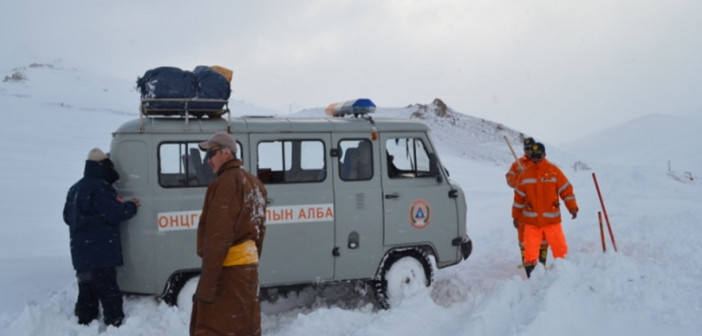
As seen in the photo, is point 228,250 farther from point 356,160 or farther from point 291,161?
point 356,160

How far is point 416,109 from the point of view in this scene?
1427 inches

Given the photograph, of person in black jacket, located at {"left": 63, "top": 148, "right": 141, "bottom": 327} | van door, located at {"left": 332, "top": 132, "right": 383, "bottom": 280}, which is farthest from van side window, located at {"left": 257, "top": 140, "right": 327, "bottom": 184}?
person in black jacket, located at {"left": 63, "top": 148, "right": 141, "bottom": 327}

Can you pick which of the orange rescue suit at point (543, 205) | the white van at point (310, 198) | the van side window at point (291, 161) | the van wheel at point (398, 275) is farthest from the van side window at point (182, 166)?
the orange rescue suit at point (543, 205)

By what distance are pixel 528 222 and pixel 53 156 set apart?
16462 millimetres

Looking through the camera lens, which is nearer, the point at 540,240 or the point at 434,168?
the point at 434,168

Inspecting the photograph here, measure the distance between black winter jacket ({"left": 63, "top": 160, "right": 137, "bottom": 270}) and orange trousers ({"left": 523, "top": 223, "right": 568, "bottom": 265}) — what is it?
15.2 ft

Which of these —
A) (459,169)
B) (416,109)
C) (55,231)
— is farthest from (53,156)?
(416,109)

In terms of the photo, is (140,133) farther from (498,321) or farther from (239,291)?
(498,321)

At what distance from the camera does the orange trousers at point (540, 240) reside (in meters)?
7.14

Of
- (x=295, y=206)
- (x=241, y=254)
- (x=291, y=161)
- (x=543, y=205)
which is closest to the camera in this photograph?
(x=241, y=254)

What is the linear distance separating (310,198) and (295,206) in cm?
19

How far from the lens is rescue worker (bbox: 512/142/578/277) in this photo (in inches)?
281

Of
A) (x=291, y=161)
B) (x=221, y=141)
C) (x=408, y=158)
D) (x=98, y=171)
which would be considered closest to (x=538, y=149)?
(x=408, y=158)

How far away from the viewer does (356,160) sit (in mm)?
6633
